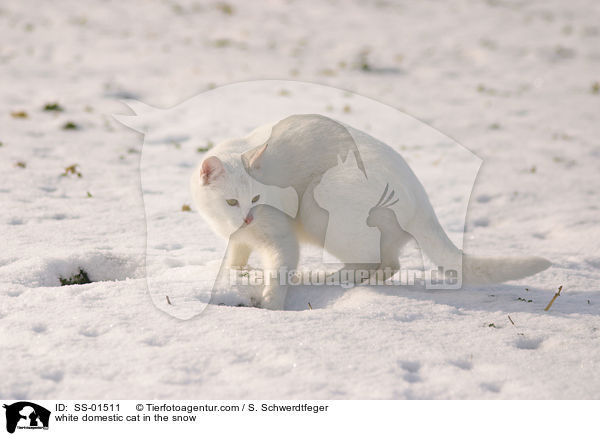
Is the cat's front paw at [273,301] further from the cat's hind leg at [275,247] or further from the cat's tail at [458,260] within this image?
the cat's tail at [458,260]

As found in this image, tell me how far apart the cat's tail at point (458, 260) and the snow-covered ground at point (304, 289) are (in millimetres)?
157

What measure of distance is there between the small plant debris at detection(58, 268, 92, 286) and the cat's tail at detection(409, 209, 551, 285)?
76.7 inches

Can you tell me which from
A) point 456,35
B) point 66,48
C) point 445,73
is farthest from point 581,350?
point 456,35

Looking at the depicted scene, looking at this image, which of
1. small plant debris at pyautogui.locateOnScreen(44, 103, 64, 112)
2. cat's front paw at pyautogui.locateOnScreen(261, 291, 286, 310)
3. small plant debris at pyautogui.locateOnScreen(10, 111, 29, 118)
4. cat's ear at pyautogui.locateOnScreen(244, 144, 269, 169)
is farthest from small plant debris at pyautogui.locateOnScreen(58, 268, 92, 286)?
small plant debris at pyautogui.locateOnScreen(44, 103, 64, 112)

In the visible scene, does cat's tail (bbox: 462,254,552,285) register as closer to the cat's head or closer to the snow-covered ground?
the snow-covered ground

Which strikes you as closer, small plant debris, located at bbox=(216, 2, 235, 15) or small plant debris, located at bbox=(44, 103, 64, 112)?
small plant debris, located at bbox=(44, 103, 64, 112)

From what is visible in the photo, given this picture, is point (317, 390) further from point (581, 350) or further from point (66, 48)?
point (66, 48)

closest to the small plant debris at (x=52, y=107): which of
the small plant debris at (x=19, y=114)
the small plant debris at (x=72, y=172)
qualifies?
the small plant debris at (x=19, y=114)

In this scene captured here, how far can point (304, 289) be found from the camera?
140 inches

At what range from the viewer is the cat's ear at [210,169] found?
3.15 meters

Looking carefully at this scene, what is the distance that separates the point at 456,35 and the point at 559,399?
11.0 m

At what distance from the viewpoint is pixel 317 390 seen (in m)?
2.45

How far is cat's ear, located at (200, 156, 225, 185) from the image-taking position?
10.3ft
